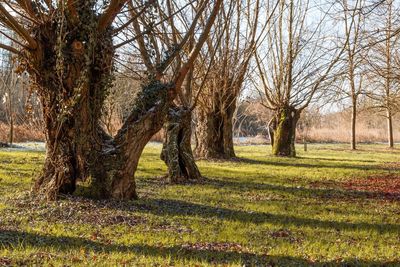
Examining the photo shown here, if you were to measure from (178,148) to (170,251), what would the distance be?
6.30 metres

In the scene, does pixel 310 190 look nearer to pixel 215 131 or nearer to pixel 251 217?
pixel 251 217

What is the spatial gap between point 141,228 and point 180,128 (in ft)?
17.9

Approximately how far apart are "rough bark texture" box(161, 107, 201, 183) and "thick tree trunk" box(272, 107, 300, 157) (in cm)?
1118

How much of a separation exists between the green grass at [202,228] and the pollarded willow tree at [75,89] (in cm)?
48

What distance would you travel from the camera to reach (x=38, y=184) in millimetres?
7023

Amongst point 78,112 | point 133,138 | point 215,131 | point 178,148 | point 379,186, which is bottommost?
point 379,186

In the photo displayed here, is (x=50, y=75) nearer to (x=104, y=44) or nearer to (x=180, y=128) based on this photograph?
(x=104, y=44)

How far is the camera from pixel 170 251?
450 cm

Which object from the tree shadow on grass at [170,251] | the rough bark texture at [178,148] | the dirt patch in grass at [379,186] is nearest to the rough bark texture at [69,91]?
the tree shadow on grass at [170,251]

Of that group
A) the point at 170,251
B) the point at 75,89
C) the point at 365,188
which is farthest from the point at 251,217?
the point at 365,188

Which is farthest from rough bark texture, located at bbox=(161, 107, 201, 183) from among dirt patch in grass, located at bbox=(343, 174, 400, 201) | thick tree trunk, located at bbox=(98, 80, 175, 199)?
dirt patch in grass, located at bbox=(343, 174, 400, 201)

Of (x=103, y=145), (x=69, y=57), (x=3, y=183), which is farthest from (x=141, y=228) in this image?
(x=3, y=183)

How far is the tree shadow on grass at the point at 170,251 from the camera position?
427cm

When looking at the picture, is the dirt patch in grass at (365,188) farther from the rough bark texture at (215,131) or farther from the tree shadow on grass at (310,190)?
the rough bark texture at (215,131)
